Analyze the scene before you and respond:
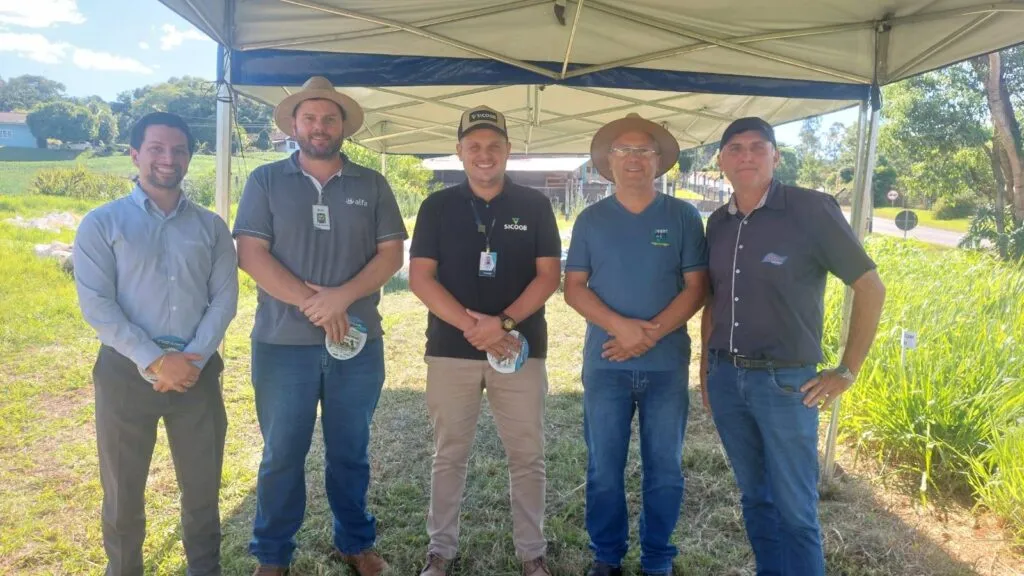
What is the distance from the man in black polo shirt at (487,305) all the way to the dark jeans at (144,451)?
863 millimetres

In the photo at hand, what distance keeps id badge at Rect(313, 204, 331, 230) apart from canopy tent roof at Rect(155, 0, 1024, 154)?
37.0 inches

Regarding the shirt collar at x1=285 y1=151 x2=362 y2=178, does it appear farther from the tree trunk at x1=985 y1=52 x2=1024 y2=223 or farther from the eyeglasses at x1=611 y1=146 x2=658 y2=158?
the tree trunk at x1=985 y1=52 x2=1024 y2=223

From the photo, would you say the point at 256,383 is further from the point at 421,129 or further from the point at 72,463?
the point at 421,129

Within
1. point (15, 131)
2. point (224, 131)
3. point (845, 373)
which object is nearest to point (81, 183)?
point (15, 131)

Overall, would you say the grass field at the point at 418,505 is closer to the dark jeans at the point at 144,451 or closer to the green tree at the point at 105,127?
the dark jeans at the point at 144,451

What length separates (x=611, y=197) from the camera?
2635mm

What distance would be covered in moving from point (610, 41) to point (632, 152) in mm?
986

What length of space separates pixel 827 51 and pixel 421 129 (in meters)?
3.96

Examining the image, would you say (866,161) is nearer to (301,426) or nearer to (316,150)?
(316,150)

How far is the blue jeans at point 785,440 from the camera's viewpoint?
2211 mm

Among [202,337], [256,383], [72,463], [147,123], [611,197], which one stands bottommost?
[72,463]

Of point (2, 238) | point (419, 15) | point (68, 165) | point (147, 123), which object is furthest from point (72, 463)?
point (68, 165)

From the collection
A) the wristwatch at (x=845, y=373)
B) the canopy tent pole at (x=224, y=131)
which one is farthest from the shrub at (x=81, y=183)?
the wristwatch at (x=845, y=373)

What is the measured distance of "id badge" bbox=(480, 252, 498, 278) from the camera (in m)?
2.56
